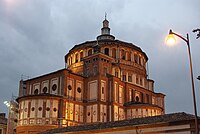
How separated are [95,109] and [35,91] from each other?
1269 centimetres

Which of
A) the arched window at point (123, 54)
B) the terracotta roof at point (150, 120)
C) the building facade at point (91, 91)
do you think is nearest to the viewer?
the terracotta roof at point (150, 120)

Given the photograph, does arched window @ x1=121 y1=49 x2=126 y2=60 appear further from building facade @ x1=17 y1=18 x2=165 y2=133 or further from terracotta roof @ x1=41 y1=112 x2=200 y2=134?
terracotta roof @ x1=41 y1=112 x2=200 y2=134

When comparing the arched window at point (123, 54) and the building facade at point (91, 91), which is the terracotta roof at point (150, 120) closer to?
the building facade at point (91, 91)

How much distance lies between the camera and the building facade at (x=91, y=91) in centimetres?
5141

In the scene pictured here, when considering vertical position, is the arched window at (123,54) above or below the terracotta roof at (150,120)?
above

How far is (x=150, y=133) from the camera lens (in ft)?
83.3

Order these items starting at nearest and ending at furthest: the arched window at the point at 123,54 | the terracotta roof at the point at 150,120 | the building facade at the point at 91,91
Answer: the terracotta roof at the point at 150,120
the building facade at the point at 91,91
the arched window at the point at 123,54

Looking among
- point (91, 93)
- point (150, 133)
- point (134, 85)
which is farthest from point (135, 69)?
point (150, 133)

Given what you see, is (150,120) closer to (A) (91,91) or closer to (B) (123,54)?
(A) (91,91)

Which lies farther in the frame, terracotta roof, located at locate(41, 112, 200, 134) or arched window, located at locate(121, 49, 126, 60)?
arched window, located at locate(121, 49, 126, 60)

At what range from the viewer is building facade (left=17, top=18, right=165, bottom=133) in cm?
5141

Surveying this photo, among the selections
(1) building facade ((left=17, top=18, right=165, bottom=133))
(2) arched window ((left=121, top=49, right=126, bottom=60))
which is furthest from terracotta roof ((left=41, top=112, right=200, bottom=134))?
(2) arched window ((left=121, top=49, right=126, bottom=60))

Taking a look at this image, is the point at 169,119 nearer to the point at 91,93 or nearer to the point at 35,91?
the point at 91,93

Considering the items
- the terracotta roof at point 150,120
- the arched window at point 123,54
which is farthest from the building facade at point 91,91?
the terracotta roof at point 150,120
